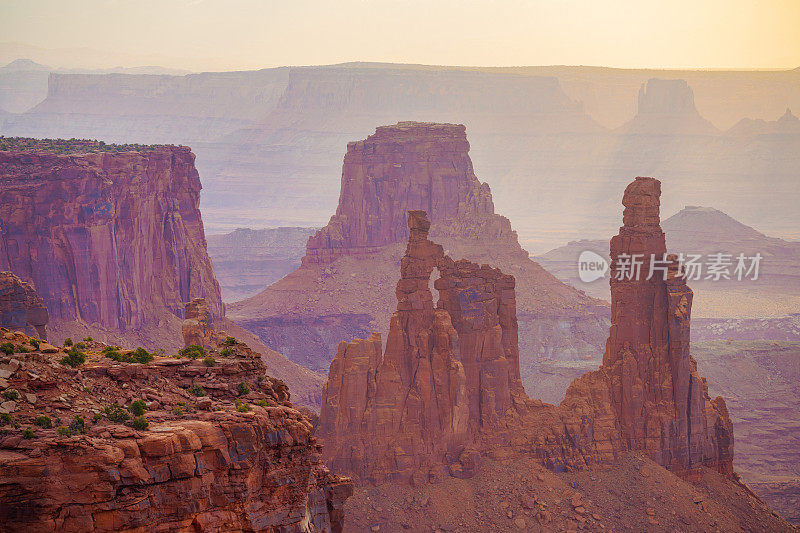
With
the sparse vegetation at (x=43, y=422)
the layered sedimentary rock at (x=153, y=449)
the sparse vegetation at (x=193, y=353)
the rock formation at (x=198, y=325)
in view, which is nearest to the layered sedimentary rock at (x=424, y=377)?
the rock formation at (x=198, y=325)

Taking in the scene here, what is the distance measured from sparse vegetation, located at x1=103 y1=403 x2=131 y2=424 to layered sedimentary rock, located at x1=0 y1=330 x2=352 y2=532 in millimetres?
28

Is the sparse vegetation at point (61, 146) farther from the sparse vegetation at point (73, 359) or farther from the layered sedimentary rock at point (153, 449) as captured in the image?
the layered sedimentary rock at point (153, 449)

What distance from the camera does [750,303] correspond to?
583ft

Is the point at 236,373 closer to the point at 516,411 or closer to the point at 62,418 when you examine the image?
the point at 62,418

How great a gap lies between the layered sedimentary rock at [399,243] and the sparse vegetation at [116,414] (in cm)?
10190

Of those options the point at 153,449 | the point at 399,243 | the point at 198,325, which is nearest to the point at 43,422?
the point at 153,449

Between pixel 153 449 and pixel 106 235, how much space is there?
63.5 metres

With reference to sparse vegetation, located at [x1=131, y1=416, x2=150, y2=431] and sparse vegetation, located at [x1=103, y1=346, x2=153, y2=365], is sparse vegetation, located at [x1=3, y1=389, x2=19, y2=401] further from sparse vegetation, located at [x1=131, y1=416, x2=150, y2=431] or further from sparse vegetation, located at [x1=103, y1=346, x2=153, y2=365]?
sparse vegetation, located at [x1=103, y1=346, x2=153, y2=365]

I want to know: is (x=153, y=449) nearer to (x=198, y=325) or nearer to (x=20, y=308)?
(x=20, y=308)

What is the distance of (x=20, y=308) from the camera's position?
5741cm

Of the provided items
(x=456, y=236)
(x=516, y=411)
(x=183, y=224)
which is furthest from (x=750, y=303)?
(x=516, y=411)

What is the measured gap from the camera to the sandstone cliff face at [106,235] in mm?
77812

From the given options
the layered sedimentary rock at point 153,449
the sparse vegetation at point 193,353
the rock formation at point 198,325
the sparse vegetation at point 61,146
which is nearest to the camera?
the layered sedimentary rock at point 153,449

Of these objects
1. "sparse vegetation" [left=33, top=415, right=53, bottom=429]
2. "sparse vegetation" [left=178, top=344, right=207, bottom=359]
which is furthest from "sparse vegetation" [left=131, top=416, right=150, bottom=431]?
"sparse vegetation" [left=178, top=344, right=207, bottom=359]
